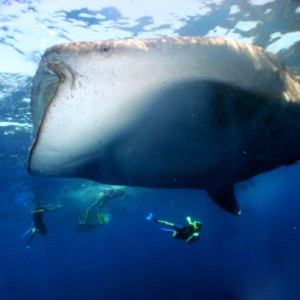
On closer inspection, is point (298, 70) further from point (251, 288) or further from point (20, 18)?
point (251, 288)

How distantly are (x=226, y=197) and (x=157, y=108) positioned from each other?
14.0ft

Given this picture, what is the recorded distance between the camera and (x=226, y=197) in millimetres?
6516

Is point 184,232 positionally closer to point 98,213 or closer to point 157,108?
point 157,108

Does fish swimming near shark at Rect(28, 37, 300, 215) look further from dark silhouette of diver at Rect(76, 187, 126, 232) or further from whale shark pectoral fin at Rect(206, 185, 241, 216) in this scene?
dark silhouette of diver at Rect(76, 187, 126, 232)

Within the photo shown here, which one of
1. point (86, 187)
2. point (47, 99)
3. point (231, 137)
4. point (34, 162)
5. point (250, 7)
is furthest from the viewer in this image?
point (86, 187)

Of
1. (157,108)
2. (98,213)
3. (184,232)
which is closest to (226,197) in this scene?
(184,232)

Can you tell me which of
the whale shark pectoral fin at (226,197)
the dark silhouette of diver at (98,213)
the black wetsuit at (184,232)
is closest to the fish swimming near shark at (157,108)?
the whale shark pectoral fin at (226,197)

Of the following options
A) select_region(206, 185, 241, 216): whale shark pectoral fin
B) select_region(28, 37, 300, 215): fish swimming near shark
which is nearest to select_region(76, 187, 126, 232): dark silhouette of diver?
select_region(206, 185, 241, 216): whale shark pectoral fin

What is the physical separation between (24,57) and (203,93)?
9.40 meters

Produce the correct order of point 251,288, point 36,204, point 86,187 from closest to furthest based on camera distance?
point 86,187, point 36,204, point 251,288

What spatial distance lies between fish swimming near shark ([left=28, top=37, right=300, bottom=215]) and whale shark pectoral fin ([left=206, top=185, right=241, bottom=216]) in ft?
7.04

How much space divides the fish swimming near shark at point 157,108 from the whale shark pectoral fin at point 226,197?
2.15 m

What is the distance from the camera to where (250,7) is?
975 centimetres

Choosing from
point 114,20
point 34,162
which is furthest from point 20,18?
point 34,162
